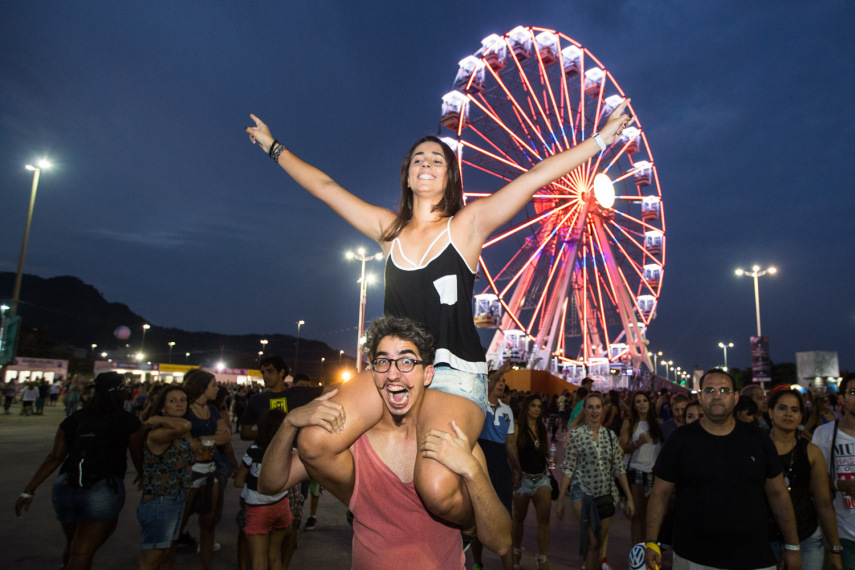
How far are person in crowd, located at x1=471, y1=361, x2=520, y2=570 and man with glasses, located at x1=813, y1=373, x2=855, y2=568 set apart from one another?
2.53 metres

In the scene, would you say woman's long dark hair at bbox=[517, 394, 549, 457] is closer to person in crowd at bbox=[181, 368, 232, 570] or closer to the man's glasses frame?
person in crowd at bbox=[181, 368, 232, 570]

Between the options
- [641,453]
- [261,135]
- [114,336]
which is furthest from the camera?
[114,336]

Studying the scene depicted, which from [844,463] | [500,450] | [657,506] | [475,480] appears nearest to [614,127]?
[475,480]

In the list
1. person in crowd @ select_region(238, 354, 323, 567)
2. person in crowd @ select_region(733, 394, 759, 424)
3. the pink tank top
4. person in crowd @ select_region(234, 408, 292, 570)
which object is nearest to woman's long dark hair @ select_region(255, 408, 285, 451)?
person in crowd @ select_region(234, 408, 292, 570)

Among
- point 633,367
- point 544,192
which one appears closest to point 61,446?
point 544,192

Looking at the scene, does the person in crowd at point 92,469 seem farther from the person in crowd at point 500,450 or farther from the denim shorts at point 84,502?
the person in crowd at point 500,450

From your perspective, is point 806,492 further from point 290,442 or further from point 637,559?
point 290,442

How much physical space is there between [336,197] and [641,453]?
6098 mm

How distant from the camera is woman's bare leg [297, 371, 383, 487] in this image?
2043mm

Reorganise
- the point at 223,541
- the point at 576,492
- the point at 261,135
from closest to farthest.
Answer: the point at 261,135 < the point at 576,492 < the point at 223,541

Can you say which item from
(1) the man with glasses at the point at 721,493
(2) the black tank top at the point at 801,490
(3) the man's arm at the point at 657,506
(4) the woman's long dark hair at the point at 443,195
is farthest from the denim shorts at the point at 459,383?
(2) the black tank top at the point at 801,490

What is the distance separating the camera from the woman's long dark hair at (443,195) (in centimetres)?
269

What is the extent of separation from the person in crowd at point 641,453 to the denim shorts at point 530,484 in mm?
1117

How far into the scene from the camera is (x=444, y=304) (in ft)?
7.79
